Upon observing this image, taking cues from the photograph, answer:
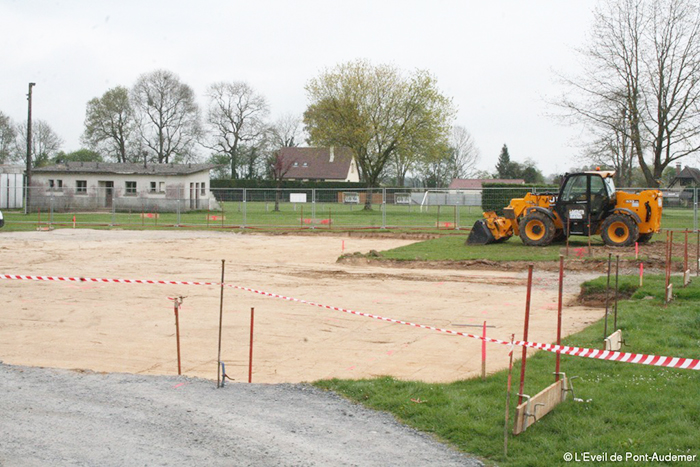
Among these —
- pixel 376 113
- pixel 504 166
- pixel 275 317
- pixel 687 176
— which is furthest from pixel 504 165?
pixel 275 317

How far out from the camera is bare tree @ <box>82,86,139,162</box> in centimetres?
8150

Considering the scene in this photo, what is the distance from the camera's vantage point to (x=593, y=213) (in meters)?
23.8

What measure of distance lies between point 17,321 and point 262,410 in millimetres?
7172

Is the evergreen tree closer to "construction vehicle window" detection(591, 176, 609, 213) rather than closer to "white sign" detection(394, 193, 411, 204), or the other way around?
"white sign" detection(394, 193, 411, 204)

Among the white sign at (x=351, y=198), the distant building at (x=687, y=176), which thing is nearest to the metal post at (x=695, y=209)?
the white sign at (x=351, y=198)

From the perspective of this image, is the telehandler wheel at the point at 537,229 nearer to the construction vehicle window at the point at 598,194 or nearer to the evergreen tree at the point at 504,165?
the construction vehicle window at the point at 598,194

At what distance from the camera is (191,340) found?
1111 cm

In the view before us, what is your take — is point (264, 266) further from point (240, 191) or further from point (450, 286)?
point (240, 191)

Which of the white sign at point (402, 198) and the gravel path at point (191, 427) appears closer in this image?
the gravel path at point (191, 427)

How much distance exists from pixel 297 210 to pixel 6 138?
61.6 metres

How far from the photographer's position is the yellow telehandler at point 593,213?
23.4 metres

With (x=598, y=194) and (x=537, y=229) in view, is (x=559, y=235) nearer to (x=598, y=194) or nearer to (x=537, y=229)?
(x=537, y=229)

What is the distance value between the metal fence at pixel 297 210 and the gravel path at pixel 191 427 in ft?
93.9

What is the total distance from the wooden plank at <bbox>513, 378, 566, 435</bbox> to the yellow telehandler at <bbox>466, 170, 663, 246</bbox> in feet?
57.3
